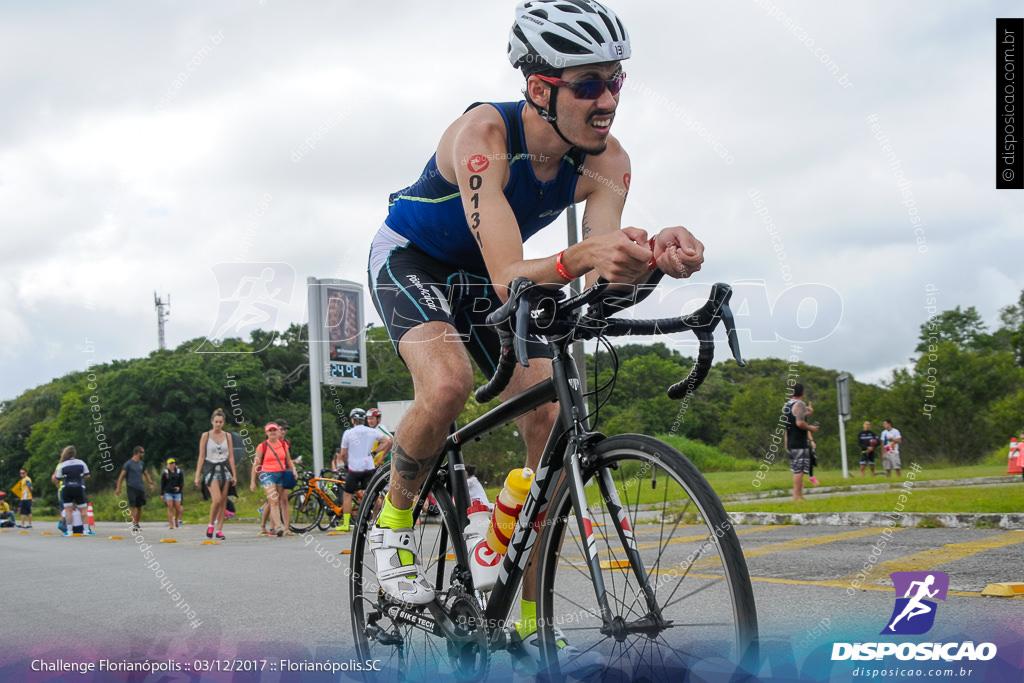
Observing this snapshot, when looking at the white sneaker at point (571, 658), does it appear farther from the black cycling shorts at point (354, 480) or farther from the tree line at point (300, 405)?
the tree line at point (300, 405)

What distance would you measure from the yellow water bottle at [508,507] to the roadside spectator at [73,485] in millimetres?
15213

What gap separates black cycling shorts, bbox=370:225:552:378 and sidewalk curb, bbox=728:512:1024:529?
5.67 meters

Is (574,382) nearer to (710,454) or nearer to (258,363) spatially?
(710,454)

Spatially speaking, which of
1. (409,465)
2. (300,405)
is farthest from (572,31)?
(300,405)

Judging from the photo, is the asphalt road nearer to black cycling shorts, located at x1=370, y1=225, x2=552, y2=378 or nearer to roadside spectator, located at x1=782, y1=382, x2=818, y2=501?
black cycling shorts, located at x1=370, y1=225, x2=552, y2=378

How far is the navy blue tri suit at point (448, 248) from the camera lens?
8.79 feet

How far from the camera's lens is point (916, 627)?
3262mm

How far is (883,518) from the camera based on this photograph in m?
7.77

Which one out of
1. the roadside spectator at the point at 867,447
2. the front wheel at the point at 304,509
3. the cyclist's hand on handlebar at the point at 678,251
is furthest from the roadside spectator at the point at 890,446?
the cyclist's hand on handlebar at the point at 678,251

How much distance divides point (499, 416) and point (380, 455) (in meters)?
7.84

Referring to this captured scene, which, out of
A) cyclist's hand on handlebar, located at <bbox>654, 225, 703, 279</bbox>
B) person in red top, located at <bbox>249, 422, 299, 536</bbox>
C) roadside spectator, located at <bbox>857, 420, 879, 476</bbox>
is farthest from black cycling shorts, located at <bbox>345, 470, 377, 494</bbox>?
roadside spectator, located at <bbox>857, 420, 879, 476</bbox>

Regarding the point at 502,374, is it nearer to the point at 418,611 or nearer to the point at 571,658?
the point at 571,658

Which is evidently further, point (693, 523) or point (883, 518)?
point (883, 518)

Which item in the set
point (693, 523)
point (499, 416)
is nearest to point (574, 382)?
point (499, 416)
